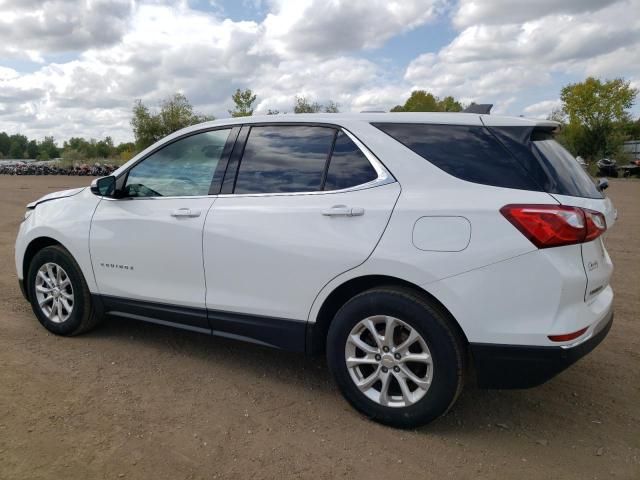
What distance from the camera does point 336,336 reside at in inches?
125

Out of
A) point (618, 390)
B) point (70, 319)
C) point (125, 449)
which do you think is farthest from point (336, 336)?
point (70, 319)

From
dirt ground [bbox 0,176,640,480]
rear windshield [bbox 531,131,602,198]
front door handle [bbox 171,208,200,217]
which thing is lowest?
dirt ground [bbox 0,176,640,480]

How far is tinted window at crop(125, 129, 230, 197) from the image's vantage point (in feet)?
12.6

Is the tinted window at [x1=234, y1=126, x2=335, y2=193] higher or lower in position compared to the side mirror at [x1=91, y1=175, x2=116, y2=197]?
higher

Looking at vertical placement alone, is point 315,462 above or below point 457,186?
below

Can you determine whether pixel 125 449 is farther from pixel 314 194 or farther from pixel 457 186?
pixel 457 186

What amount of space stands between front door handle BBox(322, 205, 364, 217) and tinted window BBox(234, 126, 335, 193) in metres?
0.22

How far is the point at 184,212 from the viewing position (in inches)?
147

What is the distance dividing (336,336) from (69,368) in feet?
6.77

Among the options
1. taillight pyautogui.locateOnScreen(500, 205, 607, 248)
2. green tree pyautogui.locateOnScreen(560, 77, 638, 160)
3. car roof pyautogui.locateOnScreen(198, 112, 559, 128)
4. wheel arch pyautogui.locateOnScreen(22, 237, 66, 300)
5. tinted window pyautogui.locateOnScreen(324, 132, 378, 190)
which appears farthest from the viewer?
green tree pyautogui.locateOnScreen(560, 77, 638, 160)

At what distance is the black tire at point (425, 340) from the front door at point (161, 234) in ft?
3.55

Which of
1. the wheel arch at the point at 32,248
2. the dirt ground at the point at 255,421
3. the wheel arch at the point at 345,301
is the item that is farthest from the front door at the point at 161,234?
the wheel arch at the point at 345,301

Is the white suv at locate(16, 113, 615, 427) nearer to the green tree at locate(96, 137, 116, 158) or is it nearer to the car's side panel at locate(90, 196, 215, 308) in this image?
the car's side panel at locate(90, 196, 215, 308)

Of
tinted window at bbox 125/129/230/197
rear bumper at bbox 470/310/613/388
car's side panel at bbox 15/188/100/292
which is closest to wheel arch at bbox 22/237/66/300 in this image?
car's side panel at bbox 15/188/100/292
